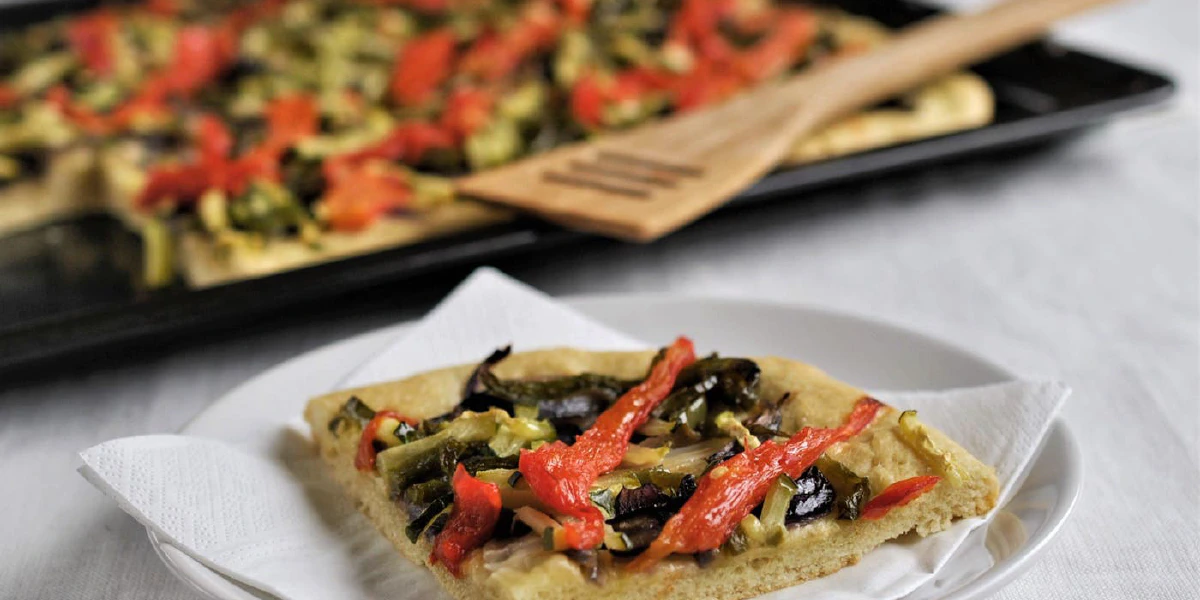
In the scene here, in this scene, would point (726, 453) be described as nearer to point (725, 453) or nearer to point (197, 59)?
point (725, 453)

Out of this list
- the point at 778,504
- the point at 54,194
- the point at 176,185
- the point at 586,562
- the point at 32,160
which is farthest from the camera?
the point at 32,160

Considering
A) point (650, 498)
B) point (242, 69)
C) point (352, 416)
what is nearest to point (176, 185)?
point (242, 69)

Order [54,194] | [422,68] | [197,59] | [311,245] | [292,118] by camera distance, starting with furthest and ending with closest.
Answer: [197,59], [422,68], [292,118], [54,194], [311,245]

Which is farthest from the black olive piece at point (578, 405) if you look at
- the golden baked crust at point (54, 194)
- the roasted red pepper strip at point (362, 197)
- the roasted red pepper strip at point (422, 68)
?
the roasted red pepper strip at point (422, 68)

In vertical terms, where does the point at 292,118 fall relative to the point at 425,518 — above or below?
above

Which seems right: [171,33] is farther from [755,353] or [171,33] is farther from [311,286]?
[755,353]

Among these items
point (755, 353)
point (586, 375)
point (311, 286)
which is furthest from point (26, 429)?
point (755, 353)

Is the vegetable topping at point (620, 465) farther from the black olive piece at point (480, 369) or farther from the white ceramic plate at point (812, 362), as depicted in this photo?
the white ceramic plate at point (812, 362)
